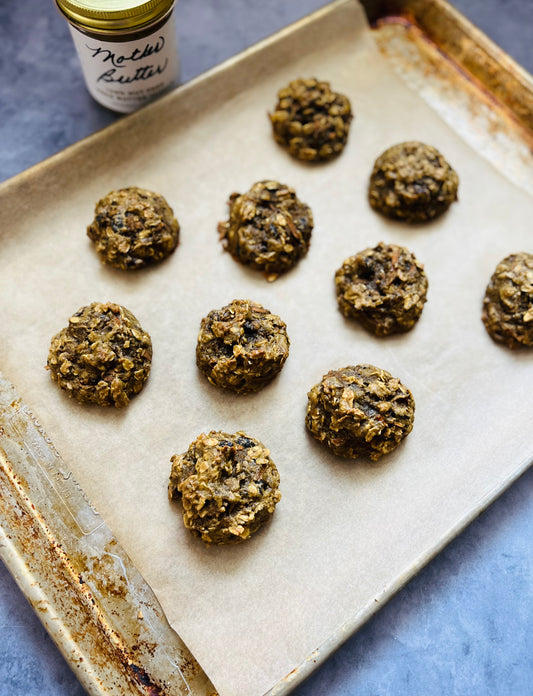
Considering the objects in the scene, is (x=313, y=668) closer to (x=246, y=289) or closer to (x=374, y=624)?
(x=374, y=624)

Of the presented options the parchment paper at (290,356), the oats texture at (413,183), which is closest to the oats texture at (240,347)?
the parchment paper at (290,356)

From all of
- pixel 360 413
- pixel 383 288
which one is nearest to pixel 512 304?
pixel 383 288

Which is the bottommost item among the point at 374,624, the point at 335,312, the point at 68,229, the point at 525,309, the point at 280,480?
the point at 374,624

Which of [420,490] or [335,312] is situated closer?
[420,490]

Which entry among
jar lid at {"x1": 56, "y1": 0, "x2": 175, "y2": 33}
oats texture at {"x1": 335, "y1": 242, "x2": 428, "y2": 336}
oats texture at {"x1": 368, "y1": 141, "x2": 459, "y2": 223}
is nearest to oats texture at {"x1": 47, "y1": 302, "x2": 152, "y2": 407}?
oats texture at {"x1": 335, "y1": 242, "x2": 428, "y2": 336}

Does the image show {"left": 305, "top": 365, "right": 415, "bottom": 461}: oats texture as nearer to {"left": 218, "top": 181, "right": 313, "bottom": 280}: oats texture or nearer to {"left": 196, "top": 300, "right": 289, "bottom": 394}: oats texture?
{"left": 196, "top": 300, "right": 289, "bottom": 394}: oats texture

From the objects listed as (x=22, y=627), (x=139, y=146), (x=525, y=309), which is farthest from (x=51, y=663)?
(x=525, y=309)

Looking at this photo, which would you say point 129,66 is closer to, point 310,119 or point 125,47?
point 125,47
